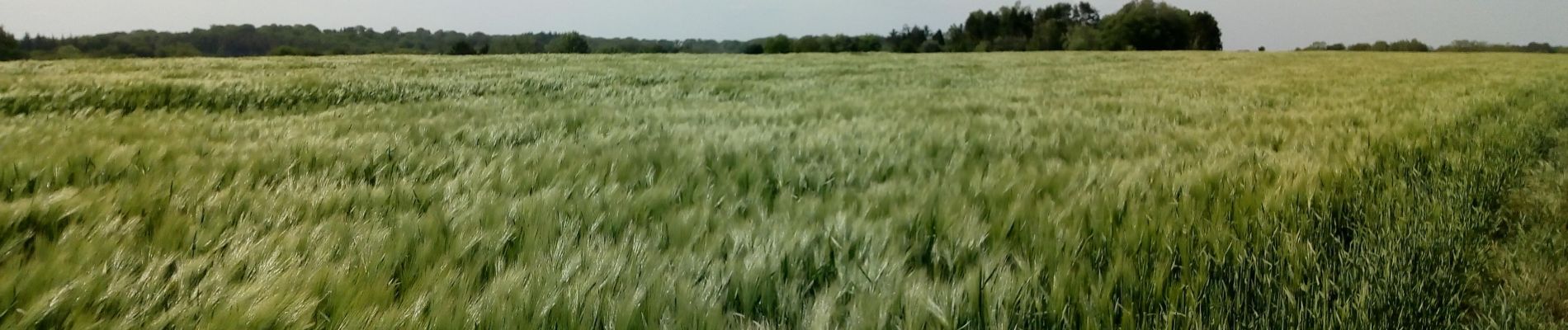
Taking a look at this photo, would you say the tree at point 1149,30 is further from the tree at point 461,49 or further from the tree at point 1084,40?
the tree at point 461,49

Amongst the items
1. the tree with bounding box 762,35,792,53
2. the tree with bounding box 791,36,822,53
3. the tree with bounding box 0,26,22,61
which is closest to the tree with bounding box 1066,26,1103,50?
the tree with bounding box 791,36,822,53

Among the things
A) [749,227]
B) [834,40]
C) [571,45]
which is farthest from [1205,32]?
[749,227]

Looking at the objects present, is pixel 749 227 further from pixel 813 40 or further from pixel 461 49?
pixel 813 40

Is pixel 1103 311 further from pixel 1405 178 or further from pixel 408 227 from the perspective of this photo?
pixel 1405 178

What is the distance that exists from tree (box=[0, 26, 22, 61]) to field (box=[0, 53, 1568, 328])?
45239 millimetres

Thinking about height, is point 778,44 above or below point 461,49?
above

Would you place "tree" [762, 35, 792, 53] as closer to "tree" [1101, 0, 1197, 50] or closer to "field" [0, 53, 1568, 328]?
"tree" [1101, 0, 1197, 50]

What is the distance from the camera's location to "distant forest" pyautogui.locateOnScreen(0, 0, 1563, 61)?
54.0 m

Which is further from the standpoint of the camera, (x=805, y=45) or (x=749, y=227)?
(x=805, y=45)

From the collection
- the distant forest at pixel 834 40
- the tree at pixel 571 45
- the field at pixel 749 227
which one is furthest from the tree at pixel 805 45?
the field at pixel 749 227

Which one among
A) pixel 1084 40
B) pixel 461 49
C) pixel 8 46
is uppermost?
pixel 1084 40

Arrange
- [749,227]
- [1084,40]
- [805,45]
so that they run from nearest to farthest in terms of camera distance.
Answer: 1. [749,227]
2. [1084,40]
3. [805,45]

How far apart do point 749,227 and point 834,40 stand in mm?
74408

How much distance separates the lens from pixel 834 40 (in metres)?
74.4
